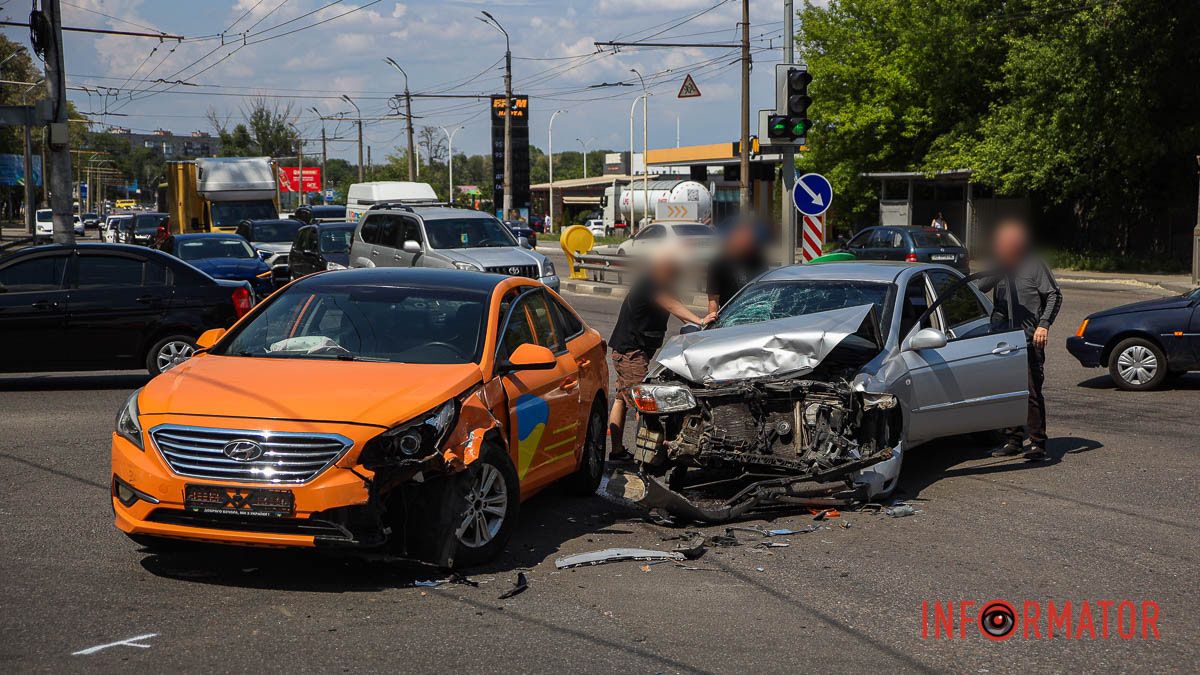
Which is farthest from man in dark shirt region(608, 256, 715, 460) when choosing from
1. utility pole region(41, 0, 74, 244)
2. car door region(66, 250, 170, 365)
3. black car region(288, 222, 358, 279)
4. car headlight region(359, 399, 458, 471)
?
utility pole region(41, 0, 74, 244)

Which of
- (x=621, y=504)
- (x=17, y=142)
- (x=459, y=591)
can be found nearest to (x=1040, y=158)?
(x=621, y=504)

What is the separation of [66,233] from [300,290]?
17.3 metres

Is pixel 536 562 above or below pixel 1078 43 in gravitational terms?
below

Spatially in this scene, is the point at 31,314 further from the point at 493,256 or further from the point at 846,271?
the point at 493,256

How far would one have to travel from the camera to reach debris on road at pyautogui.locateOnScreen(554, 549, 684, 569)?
254 inches

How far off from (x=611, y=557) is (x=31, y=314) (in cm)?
895

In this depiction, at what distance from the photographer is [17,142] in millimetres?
85500

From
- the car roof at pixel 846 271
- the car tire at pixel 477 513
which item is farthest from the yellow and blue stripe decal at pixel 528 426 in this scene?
the car roof at pixel 846 271

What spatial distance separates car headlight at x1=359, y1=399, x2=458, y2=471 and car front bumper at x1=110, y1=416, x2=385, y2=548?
0.20 feet

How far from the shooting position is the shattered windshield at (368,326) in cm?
681

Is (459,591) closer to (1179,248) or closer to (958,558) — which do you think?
(958,558)

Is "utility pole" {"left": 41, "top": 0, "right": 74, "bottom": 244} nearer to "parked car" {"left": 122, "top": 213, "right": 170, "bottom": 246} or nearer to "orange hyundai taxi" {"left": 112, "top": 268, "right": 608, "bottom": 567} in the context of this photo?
"orange hyundai taxi" {"left": 112, "top": 268, "right": 608, "bottom": 567}

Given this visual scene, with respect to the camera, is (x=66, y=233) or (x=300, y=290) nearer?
(x=300, y=290)

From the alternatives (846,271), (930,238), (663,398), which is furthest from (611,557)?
(930,238)
